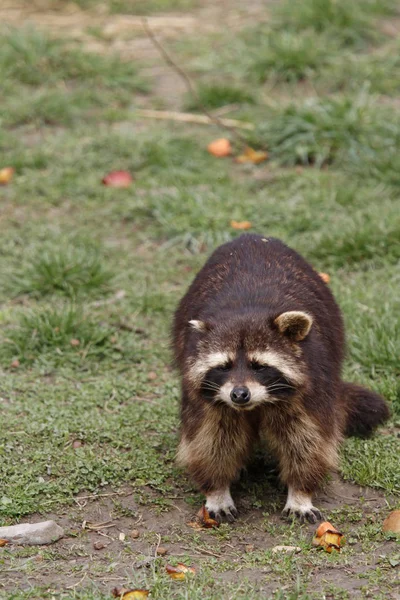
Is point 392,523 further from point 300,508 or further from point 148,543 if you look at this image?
point 148,543

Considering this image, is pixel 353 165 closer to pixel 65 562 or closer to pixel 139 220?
pixel 139 220

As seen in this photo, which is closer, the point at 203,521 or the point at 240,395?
the point at 240,395

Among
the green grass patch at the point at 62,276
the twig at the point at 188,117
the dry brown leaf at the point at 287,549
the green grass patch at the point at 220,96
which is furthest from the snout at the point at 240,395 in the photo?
the green grass patch at the point at 220,96

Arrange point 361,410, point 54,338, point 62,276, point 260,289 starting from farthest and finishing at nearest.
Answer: point 62,276
point 54,338
point 361,410
point 260,289

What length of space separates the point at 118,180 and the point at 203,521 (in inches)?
155

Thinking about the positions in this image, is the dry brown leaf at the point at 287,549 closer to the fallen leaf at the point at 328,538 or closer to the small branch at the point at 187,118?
the fallen leaf at the point at 328,538

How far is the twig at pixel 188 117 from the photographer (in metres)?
8.65

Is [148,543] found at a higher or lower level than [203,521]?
higher

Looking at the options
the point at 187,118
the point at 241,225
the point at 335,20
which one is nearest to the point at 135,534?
the point at 241,225

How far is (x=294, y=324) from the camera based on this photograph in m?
4.31

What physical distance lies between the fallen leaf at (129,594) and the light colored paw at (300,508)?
1.05m

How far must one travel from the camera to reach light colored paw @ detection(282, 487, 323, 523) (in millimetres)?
4570

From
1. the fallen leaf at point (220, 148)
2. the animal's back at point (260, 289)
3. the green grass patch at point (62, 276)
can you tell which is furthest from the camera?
the fallen leaf at point (220, 148)

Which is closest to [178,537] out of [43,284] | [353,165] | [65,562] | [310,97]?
[65,562]
